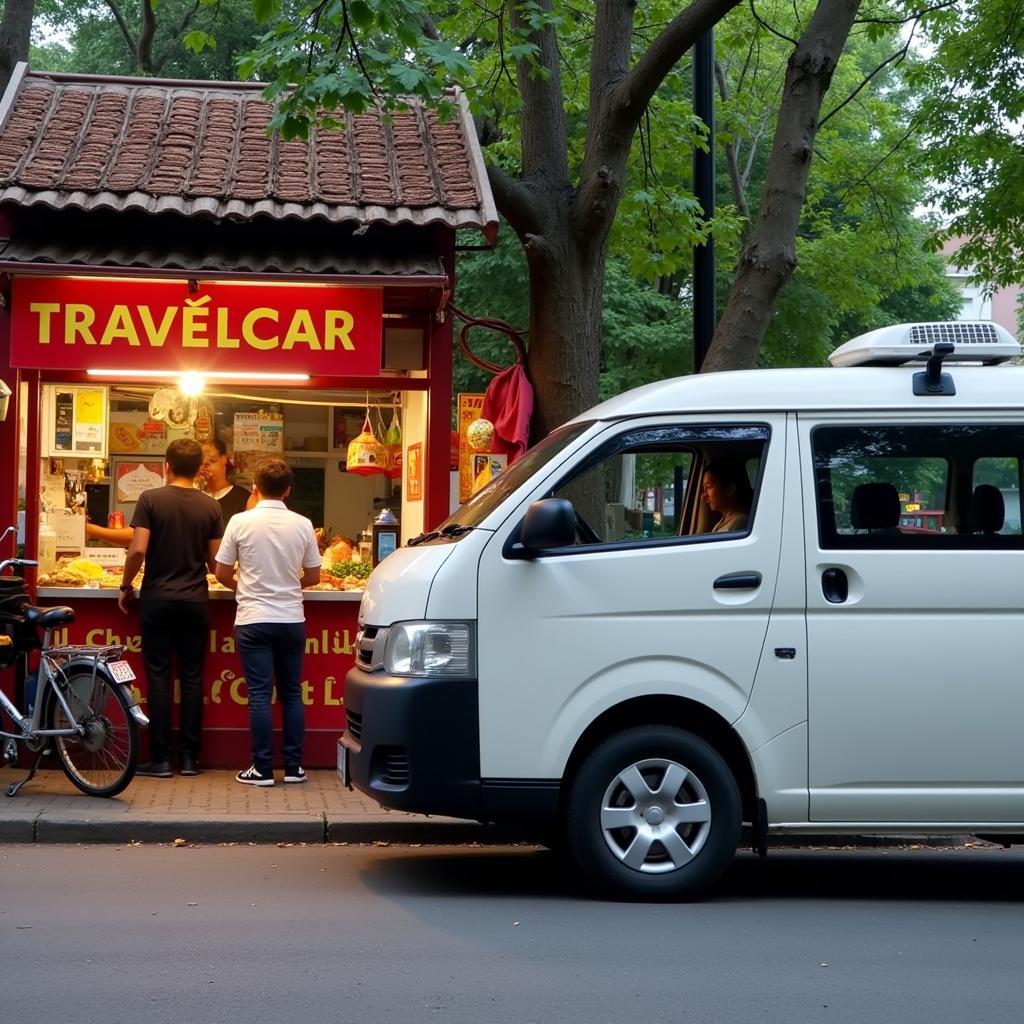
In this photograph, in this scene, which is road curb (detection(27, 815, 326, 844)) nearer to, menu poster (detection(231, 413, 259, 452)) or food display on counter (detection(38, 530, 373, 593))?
food display on counter (detection(38, 530, 373, 593))

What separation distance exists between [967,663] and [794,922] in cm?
135

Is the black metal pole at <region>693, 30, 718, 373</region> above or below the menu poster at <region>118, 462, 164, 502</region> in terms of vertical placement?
above

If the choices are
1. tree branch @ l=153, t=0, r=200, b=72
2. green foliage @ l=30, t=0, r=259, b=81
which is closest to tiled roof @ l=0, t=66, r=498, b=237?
tree branch @ l=153, t=0, r=200, b=72

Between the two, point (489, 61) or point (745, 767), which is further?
point (489, 61)

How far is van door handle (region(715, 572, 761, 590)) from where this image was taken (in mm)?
6648

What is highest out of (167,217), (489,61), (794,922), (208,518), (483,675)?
(489,61)

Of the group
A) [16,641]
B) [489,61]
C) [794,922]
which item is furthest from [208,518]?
[489,61]

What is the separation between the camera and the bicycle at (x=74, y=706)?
8.85 metres

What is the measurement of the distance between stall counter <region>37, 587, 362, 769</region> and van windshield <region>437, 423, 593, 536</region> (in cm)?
289

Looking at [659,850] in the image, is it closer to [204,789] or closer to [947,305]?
[204,789]

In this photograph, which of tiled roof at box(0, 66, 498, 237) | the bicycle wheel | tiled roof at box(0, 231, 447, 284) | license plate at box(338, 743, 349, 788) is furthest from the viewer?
tiled roof at box(0, 66, 498, 237)

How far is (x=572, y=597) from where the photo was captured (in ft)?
21.8

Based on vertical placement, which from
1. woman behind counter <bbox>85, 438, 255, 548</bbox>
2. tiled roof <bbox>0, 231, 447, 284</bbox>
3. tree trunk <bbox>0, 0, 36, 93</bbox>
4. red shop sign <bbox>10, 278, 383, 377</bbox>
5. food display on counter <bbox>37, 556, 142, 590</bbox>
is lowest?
food display on counter <bbox>37, 556, 142, 590</bbox>

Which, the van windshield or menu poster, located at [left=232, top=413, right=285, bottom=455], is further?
menu poster, located at [left=232, top=413, right=285, bottom=455]
